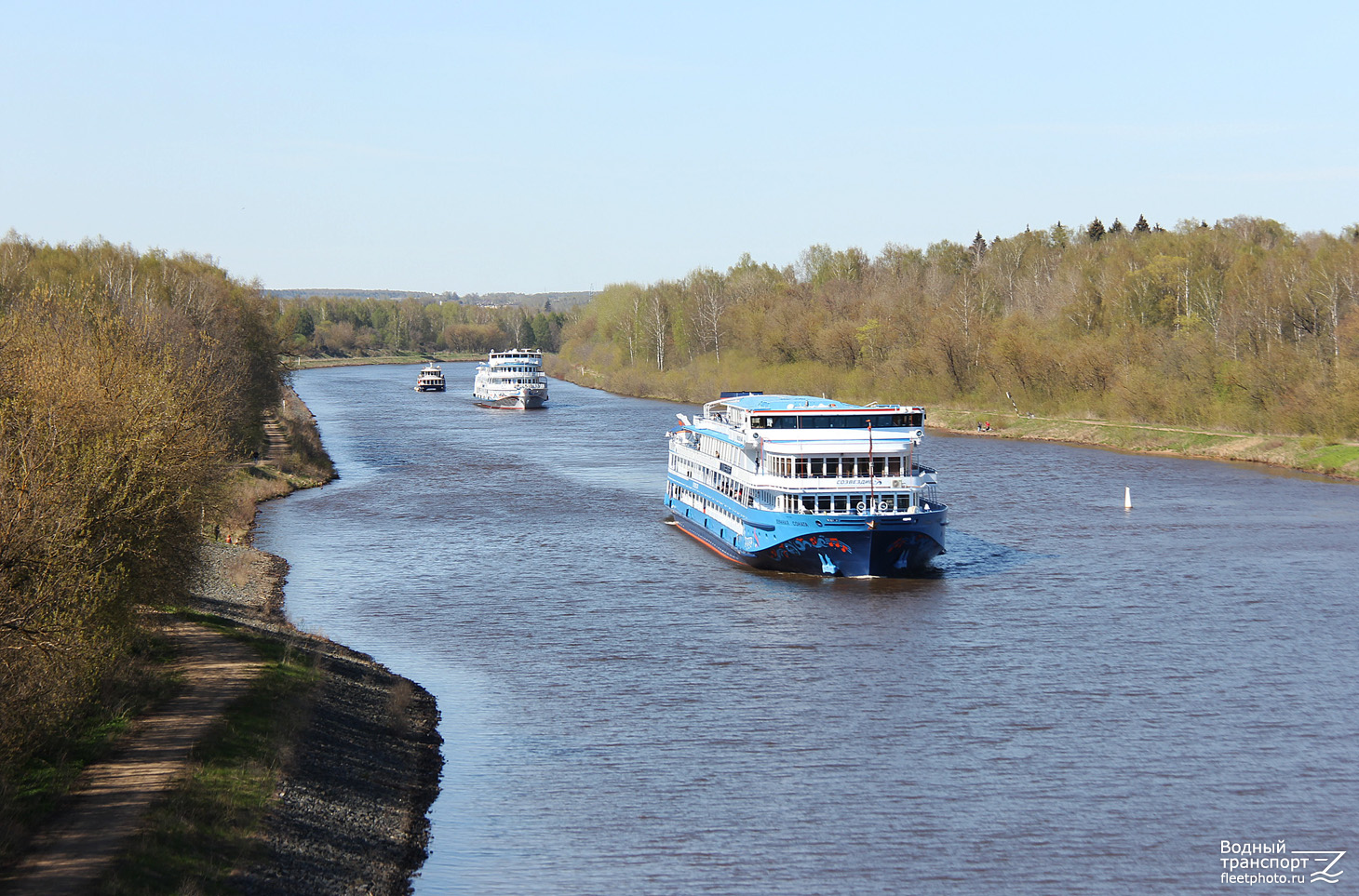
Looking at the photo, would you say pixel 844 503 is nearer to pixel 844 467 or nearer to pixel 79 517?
pixel 844 467

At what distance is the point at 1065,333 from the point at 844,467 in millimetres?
78919

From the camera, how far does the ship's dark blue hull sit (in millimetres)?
45688

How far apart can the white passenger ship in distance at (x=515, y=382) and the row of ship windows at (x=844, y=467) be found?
9950cm

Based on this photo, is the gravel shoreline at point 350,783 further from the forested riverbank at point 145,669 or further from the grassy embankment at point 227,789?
the grassy embankment at point 227,789

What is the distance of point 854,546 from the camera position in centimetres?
4647

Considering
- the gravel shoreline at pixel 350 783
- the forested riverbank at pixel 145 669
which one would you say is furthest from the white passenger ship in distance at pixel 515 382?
the forested riverbank at pixel 145 669

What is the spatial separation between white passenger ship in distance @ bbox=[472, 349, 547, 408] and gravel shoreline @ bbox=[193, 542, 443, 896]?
109m

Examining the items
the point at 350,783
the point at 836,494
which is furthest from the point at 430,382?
the point at 350,783

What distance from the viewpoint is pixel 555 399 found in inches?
6550

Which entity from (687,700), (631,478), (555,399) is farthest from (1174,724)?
(555,399)

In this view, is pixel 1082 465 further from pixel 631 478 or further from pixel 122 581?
pixel 122 581

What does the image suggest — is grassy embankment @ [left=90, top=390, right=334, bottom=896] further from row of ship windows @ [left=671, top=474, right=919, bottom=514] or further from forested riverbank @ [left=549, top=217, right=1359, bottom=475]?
forested riverbank @ [left=549, top=217, right=1359, bottom=475]
